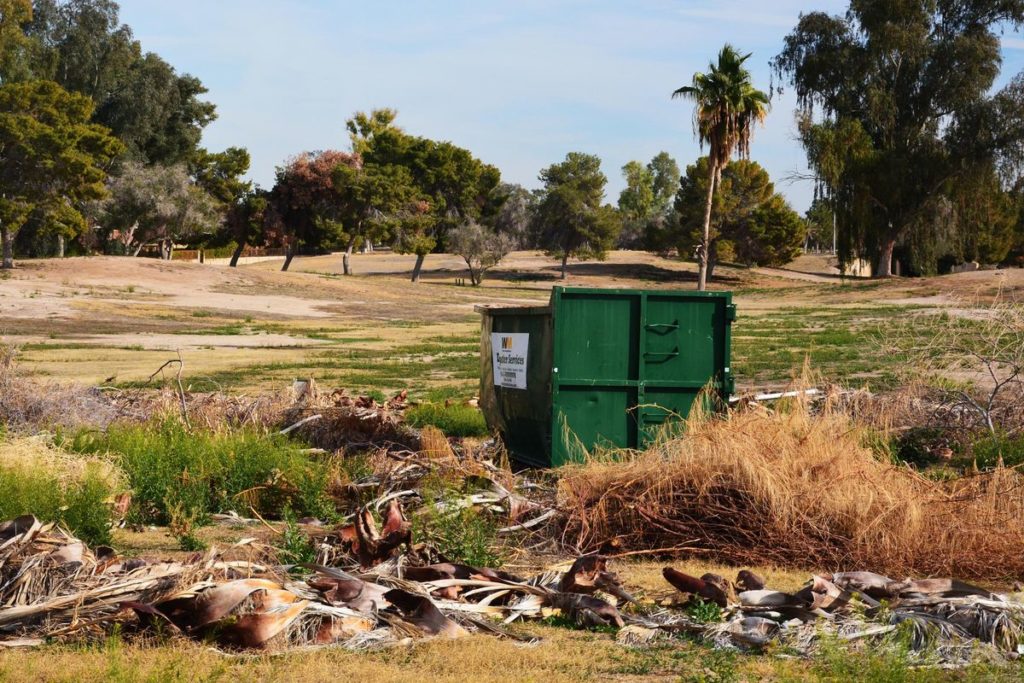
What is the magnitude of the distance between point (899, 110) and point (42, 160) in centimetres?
4515

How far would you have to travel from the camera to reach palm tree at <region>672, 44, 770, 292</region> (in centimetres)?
5694

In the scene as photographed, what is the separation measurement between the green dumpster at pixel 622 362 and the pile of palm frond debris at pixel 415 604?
3984 mm

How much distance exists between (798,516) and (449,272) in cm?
8314

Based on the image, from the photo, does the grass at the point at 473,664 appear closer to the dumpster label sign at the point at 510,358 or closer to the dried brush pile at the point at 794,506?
the dried brush pile at the point at 794,506

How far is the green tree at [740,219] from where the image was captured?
3258 inches

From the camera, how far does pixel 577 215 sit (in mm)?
87188

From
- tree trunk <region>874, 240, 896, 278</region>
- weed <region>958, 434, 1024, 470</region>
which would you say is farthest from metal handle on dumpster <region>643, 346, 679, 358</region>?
tree trunk <region>874, 240, 896, 278</region>

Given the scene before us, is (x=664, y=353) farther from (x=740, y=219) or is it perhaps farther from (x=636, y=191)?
(x=636, y=191)

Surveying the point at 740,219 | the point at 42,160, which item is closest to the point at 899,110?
the point at 740,219

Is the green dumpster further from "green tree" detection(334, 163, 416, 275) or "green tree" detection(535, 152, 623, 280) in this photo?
"green tree" detection(535, 152, 623, 280)

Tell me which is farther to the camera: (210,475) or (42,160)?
(42,160)

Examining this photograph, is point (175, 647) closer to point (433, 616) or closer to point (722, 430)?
point (433, 616)

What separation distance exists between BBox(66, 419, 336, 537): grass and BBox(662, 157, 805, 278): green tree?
238ft

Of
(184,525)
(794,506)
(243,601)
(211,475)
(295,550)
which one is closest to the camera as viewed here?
(243,601)
